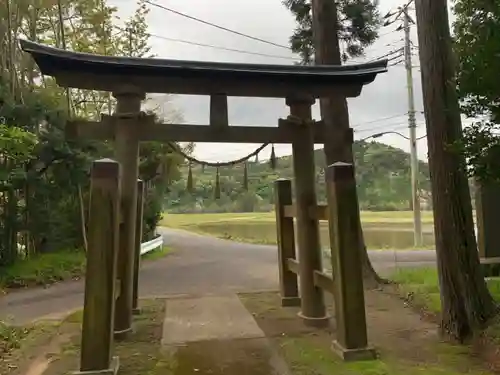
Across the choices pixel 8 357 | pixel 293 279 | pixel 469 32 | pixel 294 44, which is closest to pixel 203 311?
pixel 293 279

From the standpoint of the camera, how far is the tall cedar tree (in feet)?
23.0

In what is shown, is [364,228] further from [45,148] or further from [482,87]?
[482,87]

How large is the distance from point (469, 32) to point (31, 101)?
7.94 m

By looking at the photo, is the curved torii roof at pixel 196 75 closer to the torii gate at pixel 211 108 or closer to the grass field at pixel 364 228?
the torii gate at pixel 211 108

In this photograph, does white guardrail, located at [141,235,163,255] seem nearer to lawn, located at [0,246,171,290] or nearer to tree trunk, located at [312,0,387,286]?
lawn, located at [0,246,171,290]

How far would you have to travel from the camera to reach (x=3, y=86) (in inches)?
336

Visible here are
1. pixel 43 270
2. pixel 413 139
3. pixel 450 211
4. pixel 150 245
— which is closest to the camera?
pixel 450 211

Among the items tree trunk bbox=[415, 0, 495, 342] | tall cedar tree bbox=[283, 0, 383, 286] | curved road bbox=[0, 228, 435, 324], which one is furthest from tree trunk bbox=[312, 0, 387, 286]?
tree trunk bbox=[415, 0, 495, 342]

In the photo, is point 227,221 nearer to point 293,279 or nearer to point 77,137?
point 293,279

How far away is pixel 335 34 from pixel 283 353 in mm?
4985

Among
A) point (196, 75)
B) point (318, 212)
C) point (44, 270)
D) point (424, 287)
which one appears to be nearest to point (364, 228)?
point (424, 287)

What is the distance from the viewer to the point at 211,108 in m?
4.90

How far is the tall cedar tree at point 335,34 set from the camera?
700 centimetres

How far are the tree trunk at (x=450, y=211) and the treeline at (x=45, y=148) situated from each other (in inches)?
214
